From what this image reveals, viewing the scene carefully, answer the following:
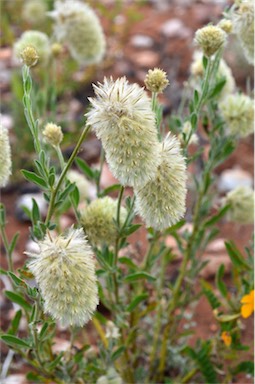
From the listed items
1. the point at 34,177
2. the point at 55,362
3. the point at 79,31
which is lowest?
the point at 55,362

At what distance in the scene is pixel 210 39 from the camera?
62.4 inches

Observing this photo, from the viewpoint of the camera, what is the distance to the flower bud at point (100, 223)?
169cm

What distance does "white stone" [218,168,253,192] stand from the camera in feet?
10.9

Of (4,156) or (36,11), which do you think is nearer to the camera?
(4,156)

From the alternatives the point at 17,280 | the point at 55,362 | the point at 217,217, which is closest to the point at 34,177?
the point at 17,280

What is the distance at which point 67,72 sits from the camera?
3.92 meters

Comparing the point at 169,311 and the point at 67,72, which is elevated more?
the point at 67,72

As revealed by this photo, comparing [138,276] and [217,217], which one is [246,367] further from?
[138,276]

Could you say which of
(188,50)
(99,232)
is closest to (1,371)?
(99,232)

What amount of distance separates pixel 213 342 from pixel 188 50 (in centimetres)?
272

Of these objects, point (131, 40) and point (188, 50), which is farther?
point (131, 40)

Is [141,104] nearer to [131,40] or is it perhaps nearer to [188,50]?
[188,50]

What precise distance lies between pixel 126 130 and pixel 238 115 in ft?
2.62

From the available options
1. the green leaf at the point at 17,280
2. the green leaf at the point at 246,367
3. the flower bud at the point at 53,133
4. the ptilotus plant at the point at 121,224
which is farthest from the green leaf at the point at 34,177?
the green leaf at the point at 246,367
